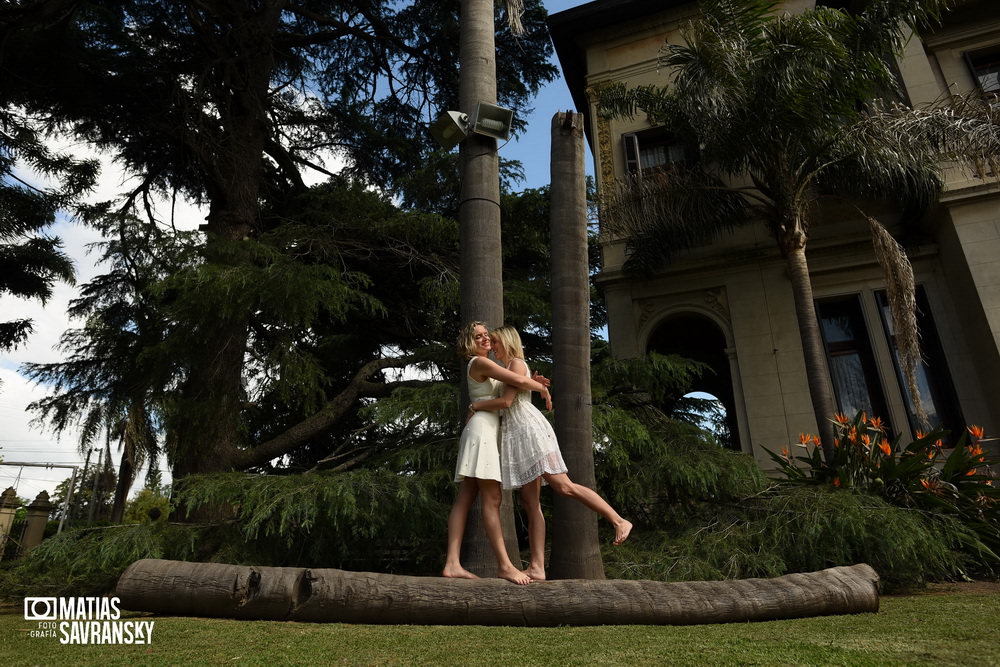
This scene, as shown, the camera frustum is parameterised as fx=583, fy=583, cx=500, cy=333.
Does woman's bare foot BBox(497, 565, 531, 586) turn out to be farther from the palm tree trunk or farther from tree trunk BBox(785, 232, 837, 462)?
the palm tree trunk

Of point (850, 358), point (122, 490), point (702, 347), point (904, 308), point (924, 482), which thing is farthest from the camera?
point (122, 490)

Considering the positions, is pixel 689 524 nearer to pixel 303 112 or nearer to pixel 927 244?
pixel 927 244

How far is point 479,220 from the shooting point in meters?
5.25

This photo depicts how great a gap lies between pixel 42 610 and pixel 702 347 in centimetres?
1324

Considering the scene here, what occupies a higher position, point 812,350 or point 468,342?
point 812,350

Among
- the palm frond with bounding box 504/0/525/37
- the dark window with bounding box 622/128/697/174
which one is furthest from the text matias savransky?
the dark window with bounding box 622/128/697/174

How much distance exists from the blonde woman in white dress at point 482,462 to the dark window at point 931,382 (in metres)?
8.86

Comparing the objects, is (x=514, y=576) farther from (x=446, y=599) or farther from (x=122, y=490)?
(x=122, y=490)

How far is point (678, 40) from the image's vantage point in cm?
1385

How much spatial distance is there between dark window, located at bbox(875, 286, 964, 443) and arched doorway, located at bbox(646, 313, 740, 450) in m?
3.11

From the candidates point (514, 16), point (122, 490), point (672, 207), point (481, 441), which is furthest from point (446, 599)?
point (122, 490)

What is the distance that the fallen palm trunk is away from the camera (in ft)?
11.0

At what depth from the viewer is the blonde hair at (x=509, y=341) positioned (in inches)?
166

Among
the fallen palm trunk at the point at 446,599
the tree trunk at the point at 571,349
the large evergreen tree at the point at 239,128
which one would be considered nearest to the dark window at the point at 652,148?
the large evergreen tree at the point at 239,128
